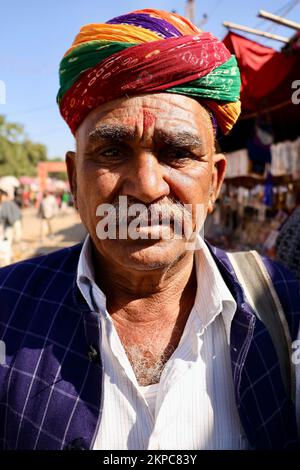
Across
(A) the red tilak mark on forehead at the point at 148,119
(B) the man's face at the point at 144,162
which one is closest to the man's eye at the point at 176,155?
(B) the man's face at the point at 144,162

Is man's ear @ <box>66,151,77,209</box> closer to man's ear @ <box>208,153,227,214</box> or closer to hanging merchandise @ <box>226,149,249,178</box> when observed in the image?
man's ear @ <box>208,153,227,214</box>

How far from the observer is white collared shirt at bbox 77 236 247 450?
4.23ft

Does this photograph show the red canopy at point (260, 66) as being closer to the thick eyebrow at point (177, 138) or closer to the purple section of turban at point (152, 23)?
the purple section of turban at point (152, 23)

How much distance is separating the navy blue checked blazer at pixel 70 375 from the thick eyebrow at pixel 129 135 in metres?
0.52

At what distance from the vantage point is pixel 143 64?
1330 mm

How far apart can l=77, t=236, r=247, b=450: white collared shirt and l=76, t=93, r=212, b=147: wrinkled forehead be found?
51cm

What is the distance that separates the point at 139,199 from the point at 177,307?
50 centimetres

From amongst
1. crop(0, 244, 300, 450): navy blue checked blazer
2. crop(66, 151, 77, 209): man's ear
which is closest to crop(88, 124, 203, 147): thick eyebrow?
crop(66, 151, 77, 209): man's ear

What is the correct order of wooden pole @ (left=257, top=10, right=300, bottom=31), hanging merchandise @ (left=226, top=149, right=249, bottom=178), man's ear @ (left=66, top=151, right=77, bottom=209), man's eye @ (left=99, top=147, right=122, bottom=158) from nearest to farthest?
man's eye @ (left=99, top=147, right=122, bottom=158) < man's ear @ (left=66, top=151, right=77, bottom=209) < wooden pole @ (left=257, top=10, right=300, bottom=31) < hanging merchandise @ (left=226, top=149, right=249, bottom=178)

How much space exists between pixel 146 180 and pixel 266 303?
649mm

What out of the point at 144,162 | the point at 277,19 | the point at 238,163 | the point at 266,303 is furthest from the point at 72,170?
the point at 238,163

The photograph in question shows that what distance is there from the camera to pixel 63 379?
1.31 meters

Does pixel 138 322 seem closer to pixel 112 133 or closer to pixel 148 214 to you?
pixel 148 214
